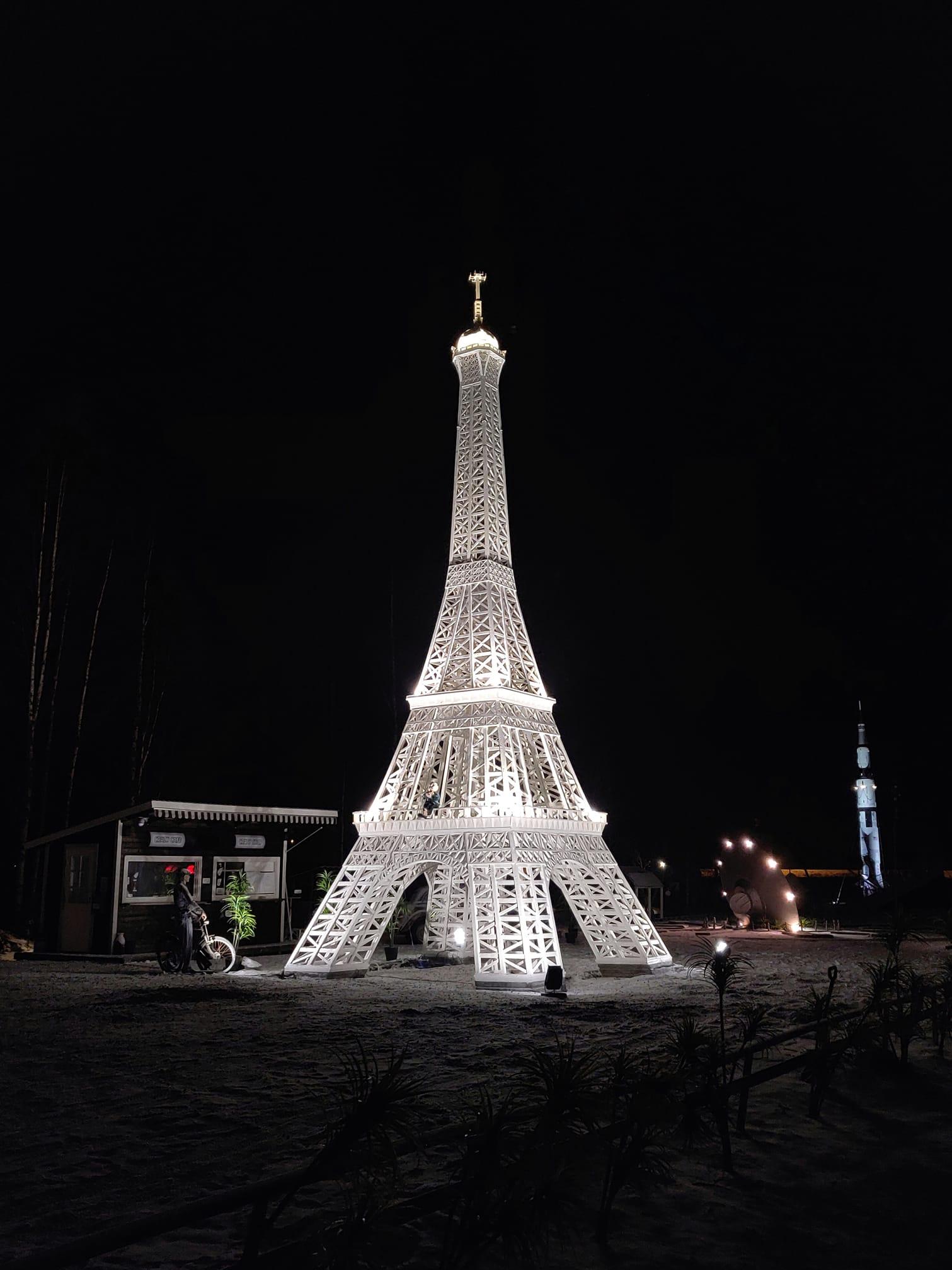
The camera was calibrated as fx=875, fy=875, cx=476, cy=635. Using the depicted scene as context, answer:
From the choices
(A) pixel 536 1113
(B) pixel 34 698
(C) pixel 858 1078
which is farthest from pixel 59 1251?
(B) pixel 34 698

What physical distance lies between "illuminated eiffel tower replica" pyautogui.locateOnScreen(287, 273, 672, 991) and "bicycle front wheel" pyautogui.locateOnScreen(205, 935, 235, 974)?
5.61ft

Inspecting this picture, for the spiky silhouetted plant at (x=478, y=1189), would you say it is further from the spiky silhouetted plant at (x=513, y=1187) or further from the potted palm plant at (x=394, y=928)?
the potted palm plant at (x=394, y=928)

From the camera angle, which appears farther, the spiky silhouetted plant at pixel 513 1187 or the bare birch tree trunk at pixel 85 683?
the bare birch tree trunk at pixel 85 683

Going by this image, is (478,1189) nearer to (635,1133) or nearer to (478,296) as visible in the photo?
(635,1133)

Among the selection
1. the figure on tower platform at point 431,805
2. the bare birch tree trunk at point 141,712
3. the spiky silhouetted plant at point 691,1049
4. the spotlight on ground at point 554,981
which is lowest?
the spotlight on ground at point 554,981

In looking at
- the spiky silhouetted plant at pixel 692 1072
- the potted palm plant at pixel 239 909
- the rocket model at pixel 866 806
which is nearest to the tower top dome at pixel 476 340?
the potted palm plant at pixel 239 909

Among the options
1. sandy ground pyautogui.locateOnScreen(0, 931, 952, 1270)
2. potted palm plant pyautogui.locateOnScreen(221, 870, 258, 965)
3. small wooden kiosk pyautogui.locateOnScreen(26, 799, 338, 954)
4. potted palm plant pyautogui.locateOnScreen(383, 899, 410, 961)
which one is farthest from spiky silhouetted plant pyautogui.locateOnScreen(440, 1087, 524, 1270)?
potted palm plant pyautogui.locateOnScreen(221, 870, 258, 965)

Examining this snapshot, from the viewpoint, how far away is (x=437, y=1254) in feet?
15.3

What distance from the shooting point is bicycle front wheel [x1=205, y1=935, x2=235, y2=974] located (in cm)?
1897

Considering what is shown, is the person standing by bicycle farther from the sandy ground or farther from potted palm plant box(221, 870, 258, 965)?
potted palm plant box(221, 870, 258, 965)

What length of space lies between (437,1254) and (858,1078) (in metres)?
5.55

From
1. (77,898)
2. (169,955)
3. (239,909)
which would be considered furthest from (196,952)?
(77,898)

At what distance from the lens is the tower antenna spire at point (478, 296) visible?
2581 cm

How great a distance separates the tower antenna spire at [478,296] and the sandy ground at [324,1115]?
18.9 metres
